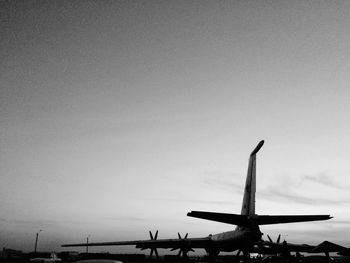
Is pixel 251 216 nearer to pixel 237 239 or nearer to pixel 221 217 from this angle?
pixel 221 217

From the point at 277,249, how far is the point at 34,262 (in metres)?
32.9

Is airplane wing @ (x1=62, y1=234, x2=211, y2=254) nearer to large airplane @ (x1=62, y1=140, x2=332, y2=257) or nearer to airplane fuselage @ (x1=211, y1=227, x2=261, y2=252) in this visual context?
large airplane @ (x1=62, y1=140, x2=332, y2=257)

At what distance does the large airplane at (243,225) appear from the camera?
53.9 feet

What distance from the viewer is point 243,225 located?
19984 mm

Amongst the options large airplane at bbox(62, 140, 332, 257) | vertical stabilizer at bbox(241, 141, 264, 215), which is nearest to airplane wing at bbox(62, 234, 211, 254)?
large airplane at bbox(62, 140, 332, 257)

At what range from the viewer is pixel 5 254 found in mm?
86125

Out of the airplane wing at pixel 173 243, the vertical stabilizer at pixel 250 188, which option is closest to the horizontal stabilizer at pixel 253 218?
the vertical stabilizer at pixel 250 188

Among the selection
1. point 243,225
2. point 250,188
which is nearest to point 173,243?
point 250,188

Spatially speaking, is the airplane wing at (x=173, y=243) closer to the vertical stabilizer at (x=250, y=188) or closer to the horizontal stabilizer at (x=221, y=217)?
the vertical stabilizer at (x=250, y=188)

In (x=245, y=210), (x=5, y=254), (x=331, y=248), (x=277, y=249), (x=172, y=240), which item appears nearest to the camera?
(x=245, y=210)

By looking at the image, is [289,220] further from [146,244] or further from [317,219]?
[146,244]

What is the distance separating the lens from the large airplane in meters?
16.4

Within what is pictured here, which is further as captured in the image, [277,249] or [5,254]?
[5,254]

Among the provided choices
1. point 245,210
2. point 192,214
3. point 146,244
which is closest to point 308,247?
point 146,244
